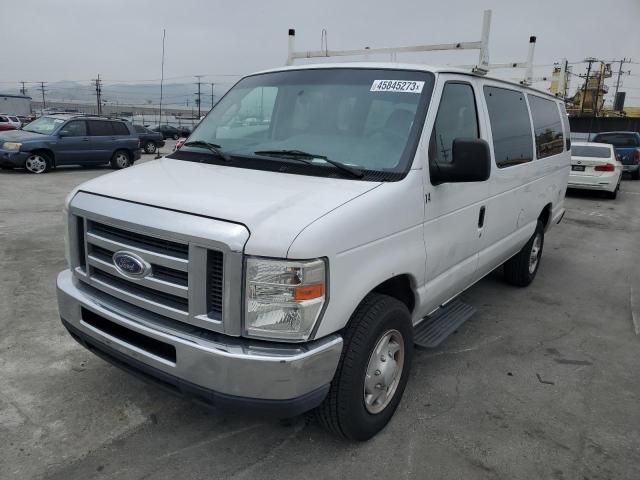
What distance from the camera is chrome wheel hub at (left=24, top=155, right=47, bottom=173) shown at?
14355mm

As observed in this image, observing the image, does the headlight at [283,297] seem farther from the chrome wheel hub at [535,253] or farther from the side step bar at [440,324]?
the chrome wheel hub at [535,253]

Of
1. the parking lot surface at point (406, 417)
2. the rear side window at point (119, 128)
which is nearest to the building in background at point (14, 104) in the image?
the rear side window at point (119, 128)

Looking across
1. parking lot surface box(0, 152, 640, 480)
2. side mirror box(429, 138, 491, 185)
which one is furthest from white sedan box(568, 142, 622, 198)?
side mirror box(429, 138, 491, 185)

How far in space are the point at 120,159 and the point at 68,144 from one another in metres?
1.77

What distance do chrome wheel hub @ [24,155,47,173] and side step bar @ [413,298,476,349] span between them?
45.5ft

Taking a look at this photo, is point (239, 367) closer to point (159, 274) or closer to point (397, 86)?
point (159, 274)

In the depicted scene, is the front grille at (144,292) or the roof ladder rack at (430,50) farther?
the roof ladder rack at (430,50)

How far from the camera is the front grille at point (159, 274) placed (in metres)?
2.33

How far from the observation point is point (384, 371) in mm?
2973

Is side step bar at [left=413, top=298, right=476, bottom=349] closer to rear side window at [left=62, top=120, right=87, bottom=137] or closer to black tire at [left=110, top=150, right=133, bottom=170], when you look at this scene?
rear side window at [left=62, top=120, right=87, bottom=137]

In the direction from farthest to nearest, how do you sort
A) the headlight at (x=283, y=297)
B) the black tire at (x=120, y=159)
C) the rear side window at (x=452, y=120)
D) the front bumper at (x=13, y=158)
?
the black tire at (x=120, y=159) < the front bumper at (x=13, y=158) < the rear side window at (x=452, y=120) < the headlight at (x=283, y=297)

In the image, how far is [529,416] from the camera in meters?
3.31

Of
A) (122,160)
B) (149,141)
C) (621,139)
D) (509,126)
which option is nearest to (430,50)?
(509,126)

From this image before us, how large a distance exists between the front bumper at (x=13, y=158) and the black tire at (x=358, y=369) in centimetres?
1440
